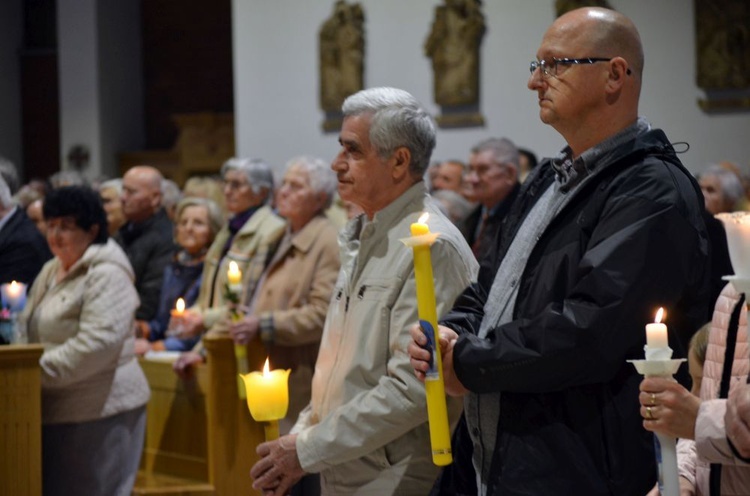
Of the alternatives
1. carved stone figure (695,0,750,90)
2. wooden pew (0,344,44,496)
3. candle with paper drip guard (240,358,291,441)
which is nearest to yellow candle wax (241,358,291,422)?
candle with paper drip guard (240,358,291,441)

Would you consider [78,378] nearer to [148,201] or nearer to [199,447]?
[199,447]

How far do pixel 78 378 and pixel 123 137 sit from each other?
10.1m

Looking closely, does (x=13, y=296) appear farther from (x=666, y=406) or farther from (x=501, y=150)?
(x=666, y=406)

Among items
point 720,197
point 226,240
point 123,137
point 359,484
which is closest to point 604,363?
point 359,484

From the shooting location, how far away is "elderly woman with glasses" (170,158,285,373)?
4.92 meters

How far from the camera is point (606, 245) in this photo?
208 cm

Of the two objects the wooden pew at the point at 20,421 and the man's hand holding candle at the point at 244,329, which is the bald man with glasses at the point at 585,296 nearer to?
the man's hand holding candle at the point at 244,329

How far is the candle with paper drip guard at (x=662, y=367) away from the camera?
171 centimetres

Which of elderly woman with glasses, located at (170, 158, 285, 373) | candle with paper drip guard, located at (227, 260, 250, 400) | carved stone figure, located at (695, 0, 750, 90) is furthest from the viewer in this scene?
carved stone figure, located at (695, 0, 750, 90)

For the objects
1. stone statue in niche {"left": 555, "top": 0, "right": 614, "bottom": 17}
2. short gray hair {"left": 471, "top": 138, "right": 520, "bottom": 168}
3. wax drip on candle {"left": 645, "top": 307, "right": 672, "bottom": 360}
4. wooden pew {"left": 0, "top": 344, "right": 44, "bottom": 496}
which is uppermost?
stone statue in niche {"left": 555, "top": 0, "right": 614, "bottom": 17}

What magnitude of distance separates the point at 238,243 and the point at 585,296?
3280 mm

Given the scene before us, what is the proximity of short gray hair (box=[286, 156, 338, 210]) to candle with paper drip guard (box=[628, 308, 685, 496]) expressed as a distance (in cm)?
312

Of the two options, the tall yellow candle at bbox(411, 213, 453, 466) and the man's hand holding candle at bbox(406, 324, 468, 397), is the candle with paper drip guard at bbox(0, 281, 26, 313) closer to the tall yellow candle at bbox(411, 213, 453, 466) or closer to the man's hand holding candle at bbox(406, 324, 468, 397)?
the man's hand holding candle at bbox(406, 324, 468, 397)

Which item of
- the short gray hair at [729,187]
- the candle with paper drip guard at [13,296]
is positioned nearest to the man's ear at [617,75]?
the candle with paper drip guard at [13,296]
